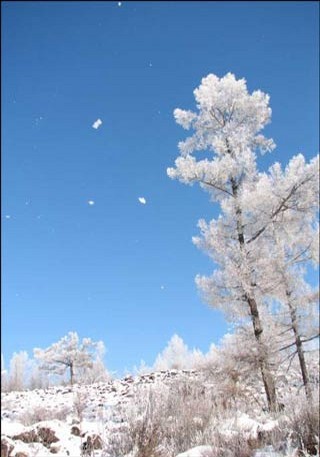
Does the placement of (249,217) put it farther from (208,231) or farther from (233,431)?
(233,431)

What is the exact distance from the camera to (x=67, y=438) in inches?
240

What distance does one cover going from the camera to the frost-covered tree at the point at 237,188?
11.2 meters

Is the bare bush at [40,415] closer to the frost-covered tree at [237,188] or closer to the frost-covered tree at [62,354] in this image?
the frost-covered tree at [237,188]

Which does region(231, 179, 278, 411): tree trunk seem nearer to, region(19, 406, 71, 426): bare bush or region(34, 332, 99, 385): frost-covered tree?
region(19, 406, 71, 426): bare bush

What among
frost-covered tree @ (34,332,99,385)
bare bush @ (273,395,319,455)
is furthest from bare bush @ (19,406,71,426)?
frost-covered tree @ (34,332,99,385)

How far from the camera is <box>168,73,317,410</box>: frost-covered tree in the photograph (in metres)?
11.2

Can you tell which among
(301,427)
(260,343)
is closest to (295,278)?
(260,343)

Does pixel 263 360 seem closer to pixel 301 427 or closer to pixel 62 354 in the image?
pixel 301 427

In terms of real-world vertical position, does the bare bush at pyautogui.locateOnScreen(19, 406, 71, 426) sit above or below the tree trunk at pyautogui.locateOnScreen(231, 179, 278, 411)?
below

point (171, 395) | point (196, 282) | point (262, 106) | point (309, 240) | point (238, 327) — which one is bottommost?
point (171, 395)

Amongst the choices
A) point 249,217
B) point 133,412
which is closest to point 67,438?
point 133,412

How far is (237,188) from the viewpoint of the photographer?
12.5 m

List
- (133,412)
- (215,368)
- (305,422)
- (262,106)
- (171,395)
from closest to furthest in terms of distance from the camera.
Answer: (133,412) → (305,422) → (171,395) → (215,368) → (262,106)

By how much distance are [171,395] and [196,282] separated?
4882 mm
